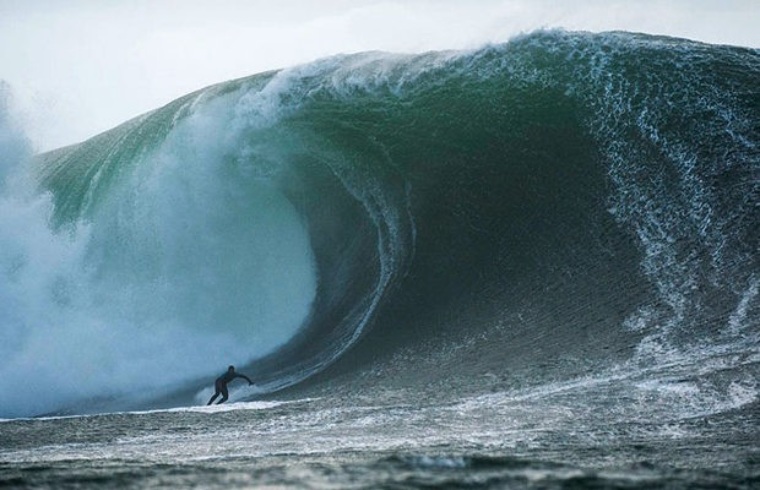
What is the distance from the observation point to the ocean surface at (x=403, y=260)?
5.47m

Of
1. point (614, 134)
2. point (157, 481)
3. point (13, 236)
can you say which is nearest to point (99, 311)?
point (13, 236)

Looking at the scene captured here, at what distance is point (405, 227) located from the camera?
1156 centimetres

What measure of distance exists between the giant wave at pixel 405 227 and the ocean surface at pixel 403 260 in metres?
0.04

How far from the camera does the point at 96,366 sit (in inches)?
474

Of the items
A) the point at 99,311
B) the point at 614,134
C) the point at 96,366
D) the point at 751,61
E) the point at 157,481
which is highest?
the point at 751,61

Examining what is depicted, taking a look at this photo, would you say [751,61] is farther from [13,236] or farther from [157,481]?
[13,236]

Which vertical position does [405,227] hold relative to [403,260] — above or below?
above

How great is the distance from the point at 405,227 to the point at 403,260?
28.2 inches

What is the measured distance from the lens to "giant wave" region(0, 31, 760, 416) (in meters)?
8.27

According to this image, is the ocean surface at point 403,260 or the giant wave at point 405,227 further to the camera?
the giant wave at point 405,227

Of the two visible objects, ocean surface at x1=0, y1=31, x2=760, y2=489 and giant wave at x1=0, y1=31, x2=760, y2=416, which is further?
giant wave at x1=0, y1=31, x2=760, y2=416

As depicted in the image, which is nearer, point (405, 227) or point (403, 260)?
point (403, 260)

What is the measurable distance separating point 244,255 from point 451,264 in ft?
16.4

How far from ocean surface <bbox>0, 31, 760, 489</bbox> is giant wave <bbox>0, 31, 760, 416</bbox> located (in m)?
0.04
